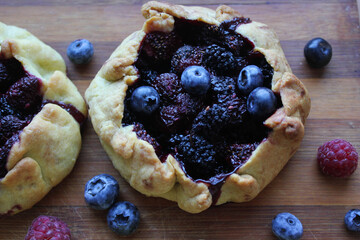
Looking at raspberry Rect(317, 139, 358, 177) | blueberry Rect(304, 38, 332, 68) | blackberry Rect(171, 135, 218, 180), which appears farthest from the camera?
blueberry Rect(304, 38, 332, 68)

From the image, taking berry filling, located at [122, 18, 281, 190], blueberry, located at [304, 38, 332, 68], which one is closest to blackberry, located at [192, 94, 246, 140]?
berry filling, located at [122, 18, 281, 190]

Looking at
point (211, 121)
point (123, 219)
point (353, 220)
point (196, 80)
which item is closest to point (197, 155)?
point (211, 121)

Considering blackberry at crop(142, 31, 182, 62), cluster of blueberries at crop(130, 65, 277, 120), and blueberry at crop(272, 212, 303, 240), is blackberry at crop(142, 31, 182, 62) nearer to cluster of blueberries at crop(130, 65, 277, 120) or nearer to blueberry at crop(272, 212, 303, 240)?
cluster of blueberries at crop(130, 65, 277, 120)

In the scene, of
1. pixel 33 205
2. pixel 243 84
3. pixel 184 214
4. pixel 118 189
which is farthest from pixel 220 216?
pixel 33 205

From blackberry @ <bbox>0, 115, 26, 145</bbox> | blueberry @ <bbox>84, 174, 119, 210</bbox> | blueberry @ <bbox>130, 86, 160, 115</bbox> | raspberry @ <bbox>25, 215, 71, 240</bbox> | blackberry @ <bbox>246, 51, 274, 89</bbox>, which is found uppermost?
blackberry @ <bbox>246, 51, 274, 89</bbox>

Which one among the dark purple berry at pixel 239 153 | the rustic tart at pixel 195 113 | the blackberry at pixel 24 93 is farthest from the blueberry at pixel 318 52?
the blackberry at pixel 24 93

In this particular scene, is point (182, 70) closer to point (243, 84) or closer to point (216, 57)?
point (216, 57)
